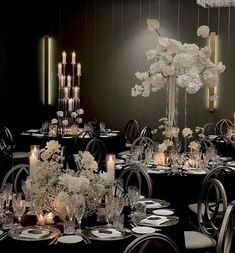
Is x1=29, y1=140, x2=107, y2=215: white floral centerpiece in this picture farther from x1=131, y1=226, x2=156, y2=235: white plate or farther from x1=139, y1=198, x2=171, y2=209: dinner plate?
x1=139, y1=198, x2=171, y2=209: dinner plate

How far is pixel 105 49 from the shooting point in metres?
11.4

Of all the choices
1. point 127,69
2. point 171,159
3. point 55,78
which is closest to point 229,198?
point 171,159

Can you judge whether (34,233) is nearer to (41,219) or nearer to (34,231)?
(34,231)

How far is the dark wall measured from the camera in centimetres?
1055

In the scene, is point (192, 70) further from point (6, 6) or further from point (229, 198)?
point (6, 6)

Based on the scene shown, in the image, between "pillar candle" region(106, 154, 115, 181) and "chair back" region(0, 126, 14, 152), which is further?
"chair back" region(0, 126, 14, 152)

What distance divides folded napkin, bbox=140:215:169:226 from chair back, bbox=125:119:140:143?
254 inches

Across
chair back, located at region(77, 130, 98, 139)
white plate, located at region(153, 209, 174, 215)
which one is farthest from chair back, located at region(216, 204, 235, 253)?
chair back, located at region(77, 130, 98, 139)

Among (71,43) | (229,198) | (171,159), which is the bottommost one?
(229,198)

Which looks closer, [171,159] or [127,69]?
[171,159]

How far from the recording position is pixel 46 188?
3686mm

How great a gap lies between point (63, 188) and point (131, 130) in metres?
7.47

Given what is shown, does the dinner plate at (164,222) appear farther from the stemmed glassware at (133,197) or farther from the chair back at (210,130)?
the chair back at (210,130)

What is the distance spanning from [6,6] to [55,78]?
199cm
